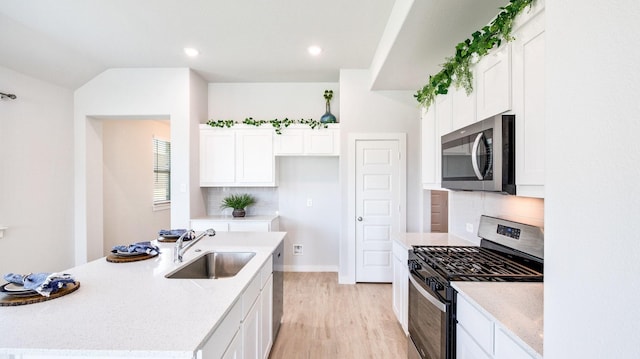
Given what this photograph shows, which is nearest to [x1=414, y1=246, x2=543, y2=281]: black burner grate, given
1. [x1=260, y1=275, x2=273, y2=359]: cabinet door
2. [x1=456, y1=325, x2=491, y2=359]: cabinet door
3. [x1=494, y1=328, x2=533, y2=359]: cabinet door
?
[x1=456, y1=325, x2=491, y2=359]: cabinet door

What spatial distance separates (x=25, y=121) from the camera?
127 inches

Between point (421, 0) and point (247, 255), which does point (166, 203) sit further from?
point (421, 0)

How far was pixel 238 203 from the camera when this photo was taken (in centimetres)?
419

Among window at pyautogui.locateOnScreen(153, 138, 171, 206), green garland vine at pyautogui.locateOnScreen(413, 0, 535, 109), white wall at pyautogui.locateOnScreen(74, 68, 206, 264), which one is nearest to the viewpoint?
green garland vine at pyautogui.locateOnScreen(413, 0, 535, 109)

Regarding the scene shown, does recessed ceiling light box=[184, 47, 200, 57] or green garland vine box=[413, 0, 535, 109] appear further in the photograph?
recessed ceiling light box=[184, 47, 200, 57]

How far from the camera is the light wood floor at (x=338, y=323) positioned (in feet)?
7.88

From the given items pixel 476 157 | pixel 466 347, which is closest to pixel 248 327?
pixel 466 347

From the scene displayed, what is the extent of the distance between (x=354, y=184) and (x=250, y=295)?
2496mm

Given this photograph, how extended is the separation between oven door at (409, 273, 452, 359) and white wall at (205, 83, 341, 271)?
250 cm

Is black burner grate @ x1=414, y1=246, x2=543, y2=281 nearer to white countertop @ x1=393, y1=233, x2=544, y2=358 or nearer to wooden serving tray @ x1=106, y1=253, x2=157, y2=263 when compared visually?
white countertop @ x1=393, y1=233, x2=544, y2=358

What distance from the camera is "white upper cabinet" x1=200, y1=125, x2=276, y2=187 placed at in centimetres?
416

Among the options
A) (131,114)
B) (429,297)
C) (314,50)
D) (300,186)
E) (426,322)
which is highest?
(314,50)

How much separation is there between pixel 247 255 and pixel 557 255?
187cm

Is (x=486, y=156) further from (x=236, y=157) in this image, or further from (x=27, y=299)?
(x=236, y=157)
